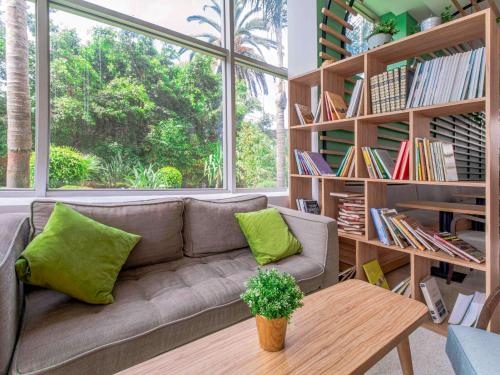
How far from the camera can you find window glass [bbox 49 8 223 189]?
75.3 inches

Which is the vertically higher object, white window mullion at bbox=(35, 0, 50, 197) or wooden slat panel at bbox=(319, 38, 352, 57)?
wooden slat panel at bbox=(319, 38, 352, 57)

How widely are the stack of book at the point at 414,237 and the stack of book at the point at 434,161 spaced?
341 millimetres

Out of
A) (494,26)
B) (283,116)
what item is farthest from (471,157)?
(494,26)

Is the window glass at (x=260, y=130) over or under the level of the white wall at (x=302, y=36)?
under

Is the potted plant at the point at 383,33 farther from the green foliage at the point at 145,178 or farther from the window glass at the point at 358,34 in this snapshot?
the green foliage at the point at 145,178

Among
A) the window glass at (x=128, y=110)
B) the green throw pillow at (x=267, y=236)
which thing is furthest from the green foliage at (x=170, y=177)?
the green throw pillow at (x=267, y=236)

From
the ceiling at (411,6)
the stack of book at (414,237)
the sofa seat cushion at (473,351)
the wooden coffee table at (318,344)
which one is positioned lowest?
the sofa seat cushion at (473,351)

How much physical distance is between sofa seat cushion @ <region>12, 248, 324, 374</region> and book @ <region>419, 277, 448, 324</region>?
0.76 metres

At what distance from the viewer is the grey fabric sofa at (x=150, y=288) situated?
0.90m

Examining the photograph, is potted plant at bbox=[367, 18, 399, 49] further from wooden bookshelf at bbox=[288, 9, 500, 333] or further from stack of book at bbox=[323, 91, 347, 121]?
stack of book at bbox=[323, 91, 347, 121]

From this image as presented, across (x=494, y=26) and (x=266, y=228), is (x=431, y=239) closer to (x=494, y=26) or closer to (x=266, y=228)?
(x=266, y=228)

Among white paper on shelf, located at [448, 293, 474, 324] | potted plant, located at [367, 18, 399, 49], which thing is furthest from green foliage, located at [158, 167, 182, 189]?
white paper on shelf, located at [448, 293, 474, 324]

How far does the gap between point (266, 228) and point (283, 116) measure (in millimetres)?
1650

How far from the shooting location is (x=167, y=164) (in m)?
2.35
